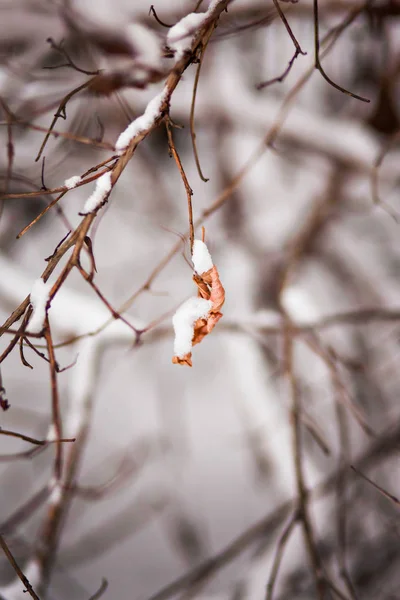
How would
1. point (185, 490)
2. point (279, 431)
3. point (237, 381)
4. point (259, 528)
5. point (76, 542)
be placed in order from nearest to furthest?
point (259, 528)
point (279, 431)
point (237, 381)
point (76, 542)
point (185, 490)

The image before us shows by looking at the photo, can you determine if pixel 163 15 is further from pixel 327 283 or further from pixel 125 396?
pixel 125 396

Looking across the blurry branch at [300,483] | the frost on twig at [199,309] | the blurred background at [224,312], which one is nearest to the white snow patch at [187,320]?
the frost on twig at [199,309]

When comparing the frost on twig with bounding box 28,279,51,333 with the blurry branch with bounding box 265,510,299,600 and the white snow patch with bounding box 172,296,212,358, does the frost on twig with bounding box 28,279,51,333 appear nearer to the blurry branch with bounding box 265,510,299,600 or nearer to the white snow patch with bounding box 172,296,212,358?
the white snow patch with bounding box 172,296,212,358

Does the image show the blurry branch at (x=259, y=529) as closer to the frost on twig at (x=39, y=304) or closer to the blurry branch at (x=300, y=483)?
the blurry branch at (x=300, y=483)

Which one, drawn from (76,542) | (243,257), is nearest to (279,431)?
(243,257)

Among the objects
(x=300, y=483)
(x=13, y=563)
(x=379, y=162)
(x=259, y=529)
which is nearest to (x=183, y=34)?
(x=379, y=162)

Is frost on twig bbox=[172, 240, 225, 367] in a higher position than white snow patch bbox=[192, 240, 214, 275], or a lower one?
lower

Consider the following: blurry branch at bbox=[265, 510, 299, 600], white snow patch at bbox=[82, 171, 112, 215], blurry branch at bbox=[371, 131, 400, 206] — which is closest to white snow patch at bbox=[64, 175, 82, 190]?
white snow patch at bbox=[82, 171, 112, 215]
